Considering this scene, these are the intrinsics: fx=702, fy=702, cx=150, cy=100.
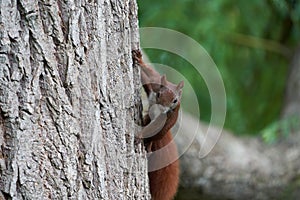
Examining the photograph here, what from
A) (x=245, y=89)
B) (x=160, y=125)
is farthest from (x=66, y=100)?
(x=245, y=89)

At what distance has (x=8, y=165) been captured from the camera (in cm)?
105

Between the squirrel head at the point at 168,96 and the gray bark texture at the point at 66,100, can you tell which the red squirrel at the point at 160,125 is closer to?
the squirrel head at the point at 168,96

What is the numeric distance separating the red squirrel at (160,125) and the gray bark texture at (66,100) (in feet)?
0.34

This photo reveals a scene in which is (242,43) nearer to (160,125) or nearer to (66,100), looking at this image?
(160,125)

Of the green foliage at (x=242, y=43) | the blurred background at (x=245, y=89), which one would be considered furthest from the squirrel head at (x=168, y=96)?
the green foliage at (x=242, y=43)

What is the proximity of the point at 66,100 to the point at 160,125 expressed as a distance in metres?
0.29

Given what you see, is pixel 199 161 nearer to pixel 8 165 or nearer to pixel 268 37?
pixel 268 37

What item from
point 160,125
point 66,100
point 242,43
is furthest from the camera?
point 242,43

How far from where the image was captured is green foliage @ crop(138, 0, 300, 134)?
323cm

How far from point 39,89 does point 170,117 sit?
0.38m

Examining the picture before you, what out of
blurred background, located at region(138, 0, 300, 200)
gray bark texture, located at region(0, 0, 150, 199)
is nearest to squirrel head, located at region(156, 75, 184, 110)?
gray bark texture, located at region(0, 0, 150, 199)

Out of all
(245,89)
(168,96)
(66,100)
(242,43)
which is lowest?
(66,100)

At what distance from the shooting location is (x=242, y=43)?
11.5ft

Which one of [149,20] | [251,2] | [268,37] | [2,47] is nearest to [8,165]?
[2,47]
